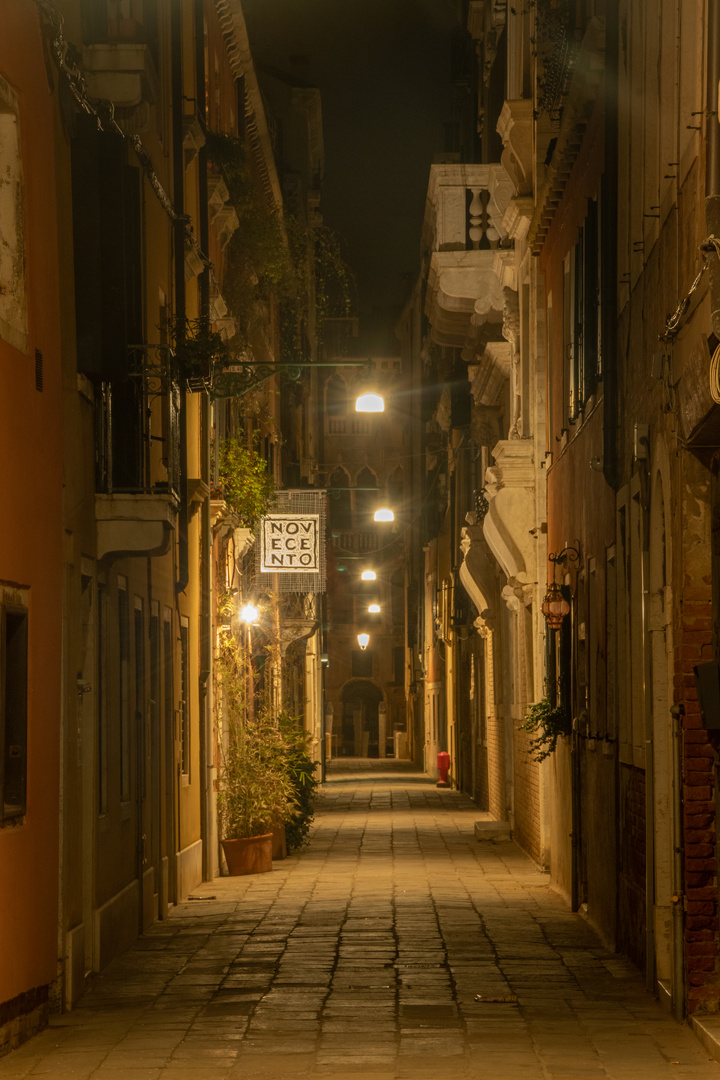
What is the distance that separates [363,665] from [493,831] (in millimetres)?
47831

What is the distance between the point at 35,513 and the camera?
31.7 ft

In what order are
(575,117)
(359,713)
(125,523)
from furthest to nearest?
(359,713)
(575,117)
(125,523)

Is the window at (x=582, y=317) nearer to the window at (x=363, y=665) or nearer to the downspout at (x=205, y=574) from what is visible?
the downspout at (x=205, y=574)

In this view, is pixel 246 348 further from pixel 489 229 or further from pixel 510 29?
pixel 510 29

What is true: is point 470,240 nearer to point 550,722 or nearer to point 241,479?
point 241,479

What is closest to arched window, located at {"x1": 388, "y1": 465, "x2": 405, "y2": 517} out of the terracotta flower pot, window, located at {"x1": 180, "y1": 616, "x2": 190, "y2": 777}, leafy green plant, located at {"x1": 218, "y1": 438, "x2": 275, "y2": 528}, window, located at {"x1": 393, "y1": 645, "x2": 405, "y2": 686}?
window, located at {"x1": 393, "y1": 645, "x2": 405, "y2": 686}

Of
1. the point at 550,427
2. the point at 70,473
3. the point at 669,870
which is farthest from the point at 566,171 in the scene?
the point at 669,870

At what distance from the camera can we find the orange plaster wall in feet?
29.6

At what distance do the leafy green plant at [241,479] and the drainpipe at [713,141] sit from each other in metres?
12.8

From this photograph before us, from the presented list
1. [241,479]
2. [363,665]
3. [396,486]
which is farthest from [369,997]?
[363,665]

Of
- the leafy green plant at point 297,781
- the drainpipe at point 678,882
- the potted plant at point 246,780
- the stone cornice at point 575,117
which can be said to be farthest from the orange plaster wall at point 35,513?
the leafy green plant at point 297,781

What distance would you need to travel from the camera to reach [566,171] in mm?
15414

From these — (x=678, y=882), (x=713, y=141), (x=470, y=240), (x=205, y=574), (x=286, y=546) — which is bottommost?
(x=678, y=882)

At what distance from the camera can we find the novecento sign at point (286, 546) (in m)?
24.7
